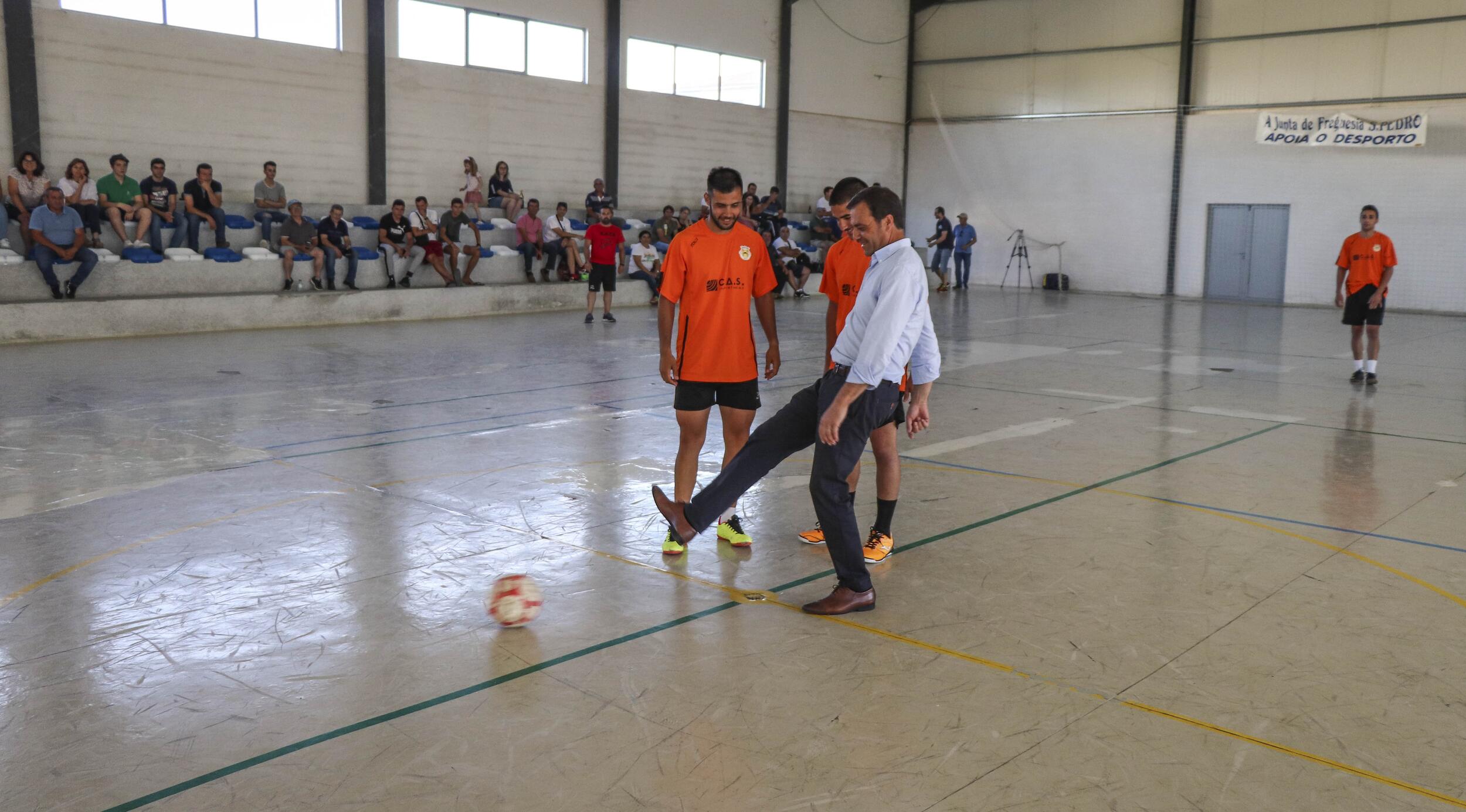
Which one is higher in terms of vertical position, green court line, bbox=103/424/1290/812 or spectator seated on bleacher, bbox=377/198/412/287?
spectator seated on bleacher, bbox=377/198/412/287

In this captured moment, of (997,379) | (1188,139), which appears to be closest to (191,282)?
(997,379)

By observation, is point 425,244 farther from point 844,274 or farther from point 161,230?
point 844,274

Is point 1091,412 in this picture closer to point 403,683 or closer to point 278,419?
point 278,419

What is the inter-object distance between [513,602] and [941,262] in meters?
25.9

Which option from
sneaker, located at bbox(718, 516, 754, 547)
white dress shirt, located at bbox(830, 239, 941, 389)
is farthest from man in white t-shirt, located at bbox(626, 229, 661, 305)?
white dress shirt, located at bbox(830, 239, 941, 389)

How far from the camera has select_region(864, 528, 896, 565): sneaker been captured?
17.8ft

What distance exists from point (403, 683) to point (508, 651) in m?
0.43

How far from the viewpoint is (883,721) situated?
3.64m

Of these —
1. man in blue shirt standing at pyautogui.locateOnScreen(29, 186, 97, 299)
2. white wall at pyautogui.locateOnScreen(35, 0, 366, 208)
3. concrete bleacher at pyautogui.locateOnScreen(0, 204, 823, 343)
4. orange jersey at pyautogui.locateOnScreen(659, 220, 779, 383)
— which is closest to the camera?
orange jersey at pyautogui.locateOnScreen(659, 220, 779, 383)

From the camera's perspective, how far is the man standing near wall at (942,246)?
93.7 feet

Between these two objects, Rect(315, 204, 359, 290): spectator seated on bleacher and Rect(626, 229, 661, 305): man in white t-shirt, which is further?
Rect(626, 229, 661, 305): man in white t-shirt

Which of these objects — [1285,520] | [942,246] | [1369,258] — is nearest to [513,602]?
[1285,520]

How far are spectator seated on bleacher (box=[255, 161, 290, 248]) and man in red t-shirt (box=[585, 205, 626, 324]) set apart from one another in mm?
5124

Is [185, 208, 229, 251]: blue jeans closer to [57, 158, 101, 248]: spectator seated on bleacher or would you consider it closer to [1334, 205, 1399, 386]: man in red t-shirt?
[57, 158, 101, 248]: spectator seated on bleacher
